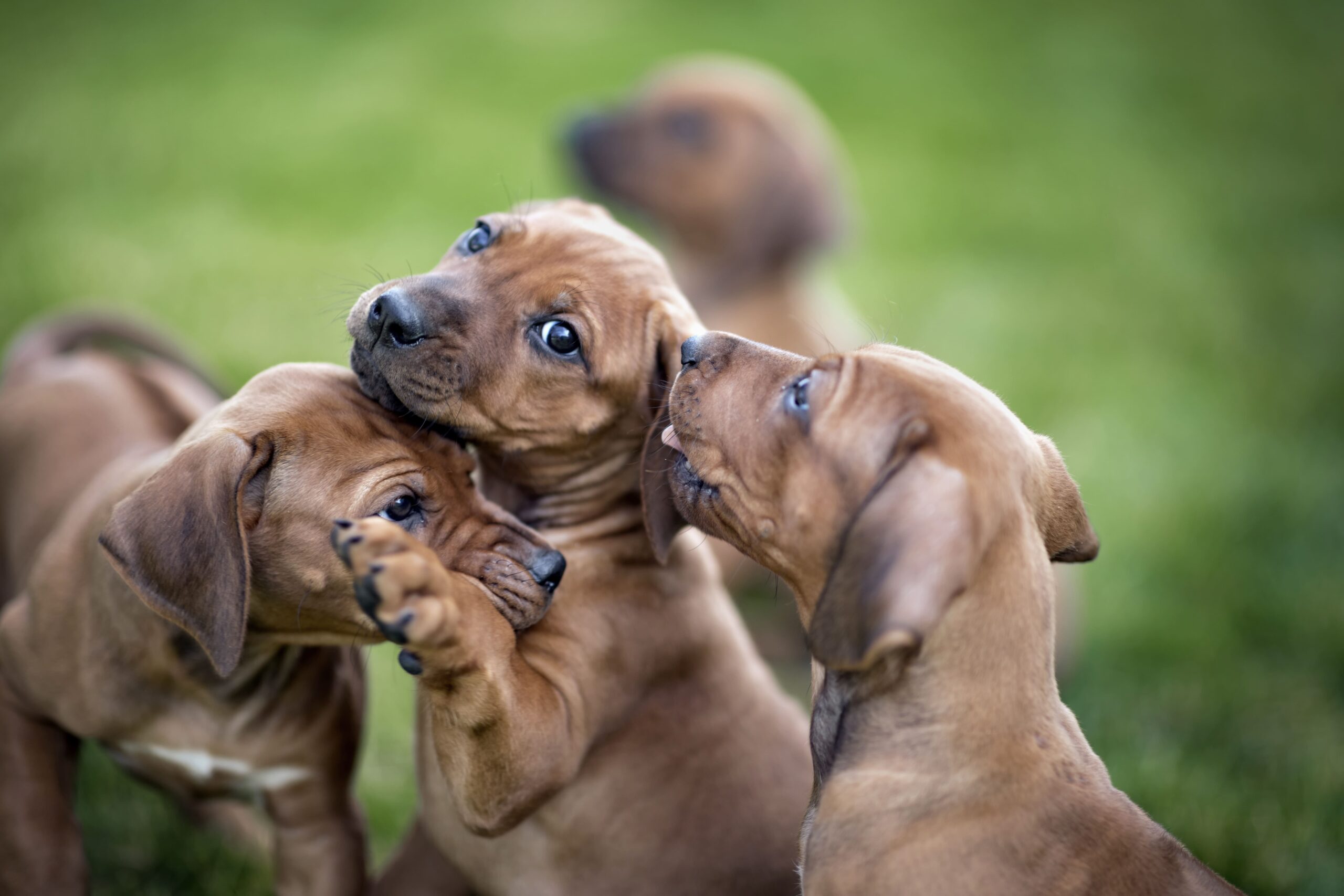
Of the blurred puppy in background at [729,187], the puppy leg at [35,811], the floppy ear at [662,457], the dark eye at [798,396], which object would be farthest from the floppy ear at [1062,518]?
the blurred puppy in background at [729,187]

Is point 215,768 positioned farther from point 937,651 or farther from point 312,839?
point 937,651

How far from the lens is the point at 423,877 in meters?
4.88

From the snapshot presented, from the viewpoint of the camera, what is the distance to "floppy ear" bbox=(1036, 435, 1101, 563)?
3.96 m

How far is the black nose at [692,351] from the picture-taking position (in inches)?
165

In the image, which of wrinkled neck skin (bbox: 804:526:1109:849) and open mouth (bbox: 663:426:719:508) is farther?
open mouth (bbox: 663:426:719:508)

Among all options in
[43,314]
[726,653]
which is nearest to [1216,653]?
[726,653]

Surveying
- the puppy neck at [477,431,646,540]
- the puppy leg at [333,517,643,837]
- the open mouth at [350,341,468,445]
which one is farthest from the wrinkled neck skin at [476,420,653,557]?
the puppy leg at [333,517,643,837]

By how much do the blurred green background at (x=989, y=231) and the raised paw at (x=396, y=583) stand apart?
Result: 1.97 metres

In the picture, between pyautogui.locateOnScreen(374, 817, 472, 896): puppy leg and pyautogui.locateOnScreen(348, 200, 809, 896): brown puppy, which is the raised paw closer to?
pyautogui.locateOnScreen(348, 200, 809, 896): brown puppy

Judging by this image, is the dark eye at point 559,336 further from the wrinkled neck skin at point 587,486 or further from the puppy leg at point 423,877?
the puppy leg at point 423,877

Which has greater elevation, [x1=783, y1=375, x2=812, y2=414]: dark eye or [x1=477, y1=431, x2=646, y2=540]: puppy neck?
[x1=783, y1=375, x2=812, y2=414]: dark eye

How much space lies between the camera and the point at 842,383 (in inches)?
150

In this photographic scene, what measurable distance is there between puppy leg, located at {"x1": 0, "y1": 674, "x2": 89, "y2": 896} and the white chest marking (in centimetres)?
25

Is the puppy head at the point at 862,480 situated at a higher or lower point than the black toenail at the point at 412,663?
higher
